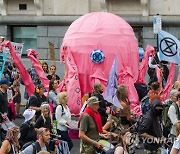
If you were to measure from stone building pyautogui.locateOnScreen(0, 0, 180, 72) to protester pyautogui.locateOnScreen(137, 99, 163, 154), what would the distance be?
467 inches

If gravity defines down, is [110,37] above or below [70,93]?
above

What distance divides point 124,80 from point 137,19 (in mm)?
6647

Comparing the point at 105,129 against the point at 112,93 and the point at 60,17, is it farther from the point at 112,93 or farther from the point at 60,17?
the point at 60,17

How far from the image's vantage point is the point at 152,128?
38.1 feet

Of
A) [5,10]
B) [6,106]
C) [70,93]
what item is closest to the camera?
Result: [6,106]

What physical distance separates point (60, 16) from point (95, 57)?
7571mm

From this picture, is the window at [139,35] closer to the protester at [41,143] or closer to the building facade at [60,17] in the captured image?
the building facade at [60,17]

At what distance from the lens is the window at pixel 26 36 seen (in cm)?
2534

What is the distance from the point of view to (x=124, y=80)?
17281 mm

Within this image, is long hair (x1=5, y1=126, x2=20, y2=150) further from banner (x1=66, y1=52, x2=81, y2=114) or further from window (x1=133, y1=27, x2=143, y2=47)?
window (x1=133, y1=27, x2=143, y2=47)

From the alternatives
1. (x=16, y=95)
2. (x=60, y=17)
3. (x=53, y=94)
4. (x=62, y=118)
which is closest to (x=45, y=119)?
(x=62, y=118)

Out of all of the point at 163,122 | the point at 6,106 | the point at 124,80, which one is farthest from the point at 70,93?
the point at 163,122

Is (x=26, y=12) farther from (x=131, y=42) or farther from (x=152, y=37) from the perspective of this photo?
(x=131, y=42)

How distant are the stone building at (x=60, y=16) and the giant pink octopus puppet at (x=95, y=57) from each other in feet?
19.4
